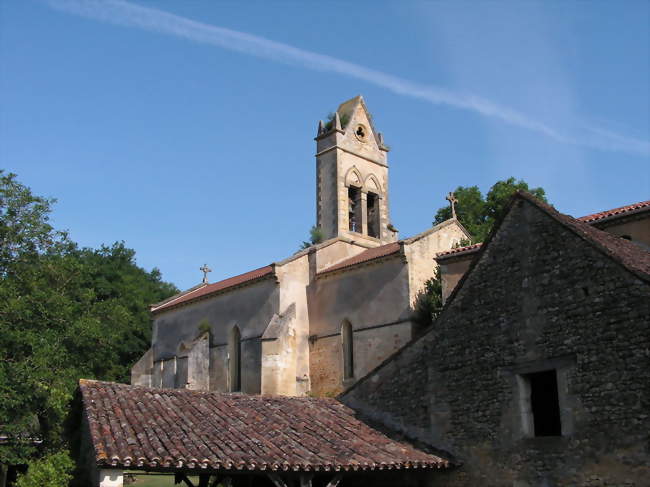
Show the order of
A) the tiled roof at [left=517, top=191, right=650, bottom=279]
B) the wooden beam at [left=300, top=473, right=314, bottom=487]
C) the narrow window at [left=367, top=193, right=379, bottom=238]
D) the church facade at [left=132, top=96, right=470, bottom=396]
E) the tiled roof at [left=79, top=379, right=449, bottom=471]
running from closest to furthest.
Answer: the tiled roof at [left=79, top=379, right=449, bottom=471] → the tiled roof at [left=517, top=191, right=650, bottom=279] → the wooden beam at [left=300, top=473, right=314, bottom=487] → the church facade at [left=132, top=96, right=470, bottom=396] → the narrow window at [left=367, top=193, right=379, bottom=238]

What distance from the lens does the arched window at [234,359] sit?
94.2 ft

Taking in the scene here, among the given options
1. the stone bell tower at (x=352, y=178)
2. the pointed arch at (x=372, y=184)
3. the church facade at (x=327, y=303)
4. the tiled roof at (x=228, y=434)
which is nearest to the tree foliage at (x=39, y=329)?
the church facade at (x=327, y=303)

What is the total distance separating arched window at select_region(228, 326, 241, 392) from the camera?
94.2ft

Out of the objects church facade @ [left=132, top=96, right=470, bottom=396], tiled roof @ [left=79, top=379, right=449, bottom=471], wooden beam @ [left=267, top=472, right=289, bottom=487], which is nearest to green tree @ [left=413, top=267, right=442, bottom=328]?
church facade @ [left=132, top=96, right=470, bottom=396]

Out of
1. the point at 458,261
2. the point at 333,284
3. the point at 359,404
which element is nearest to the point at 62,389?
the point at 333,284

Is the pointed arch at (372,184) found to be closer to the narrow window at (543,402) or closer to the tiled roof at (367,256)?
the tiled roof at (367,256)

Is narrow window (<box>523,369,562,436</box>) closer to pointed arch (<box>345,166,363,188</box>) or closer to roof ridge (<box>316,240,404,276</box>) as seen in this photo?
roof ridge (<box>316,240,404,276</box>)

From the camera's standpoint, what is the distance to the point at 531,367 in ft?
41.0

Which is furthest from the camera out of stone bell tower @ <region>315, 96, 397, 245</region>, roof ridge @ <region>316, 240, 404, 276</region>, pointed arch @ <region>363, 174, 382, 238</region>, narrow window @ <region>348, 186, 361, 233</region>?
pointed arch @ <region>363, 174, 382, 238</region>

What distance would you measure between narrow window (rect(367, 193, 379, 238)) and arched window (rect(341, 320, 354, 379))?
251 inches

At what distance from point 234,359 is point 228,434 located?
Answer: 1692cm

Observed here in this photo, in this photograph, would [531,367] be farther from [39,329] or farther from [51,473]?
[39,329]

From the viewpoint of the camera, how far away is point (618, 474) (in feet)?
35.7

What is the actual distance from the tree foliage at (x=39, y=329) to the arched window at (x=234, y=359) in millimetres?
4655
